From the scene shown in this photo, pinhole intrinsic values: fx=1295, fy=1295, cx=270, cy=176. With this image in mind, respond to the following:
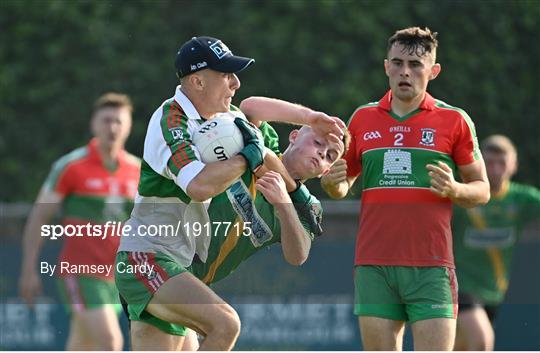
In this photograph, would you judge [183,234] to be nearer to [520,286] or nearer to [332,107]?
[520,286]

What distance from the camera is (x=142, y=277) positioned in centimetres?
611

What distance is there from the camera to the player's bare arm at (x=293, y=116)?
21.2 feet

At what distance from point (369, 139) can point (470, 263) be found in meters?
3.34

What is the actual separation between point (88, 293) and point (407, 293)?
3.23m

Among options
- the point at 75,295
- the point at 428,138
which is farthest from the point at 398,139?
the point at 75,295

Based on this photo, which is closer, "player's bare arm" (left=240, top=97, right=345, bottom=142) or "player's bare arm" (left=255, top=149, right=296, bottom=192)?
"player's bare arm" (left=255, top=149, right=296, bottom=192)

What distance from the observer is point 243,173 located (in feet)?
20.2

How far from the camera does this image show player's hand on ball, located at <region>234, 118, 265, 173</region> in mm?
6000

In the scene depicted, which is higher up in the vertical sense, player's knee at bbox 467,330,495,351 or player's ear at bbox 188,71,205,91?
player's ear at bbox 188,71,205,91

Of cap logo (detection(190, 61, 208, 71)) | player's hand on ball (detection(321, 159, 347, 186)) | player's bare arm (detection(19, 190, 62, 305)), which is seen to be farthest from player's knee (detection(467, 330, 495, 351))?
cap logo (detection(190, 61, 208, 71))

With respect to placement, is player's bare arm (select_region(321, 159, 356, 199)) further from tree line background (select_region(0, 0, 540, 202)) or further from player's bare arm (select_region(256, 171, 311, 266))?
tree line background (select_region(0, 0, 540, 202))

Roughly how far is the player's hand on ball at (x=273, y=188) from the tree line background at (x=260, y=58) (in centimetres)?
640

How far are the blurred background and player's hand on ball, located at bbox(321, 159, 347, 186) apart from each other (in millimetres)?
5564

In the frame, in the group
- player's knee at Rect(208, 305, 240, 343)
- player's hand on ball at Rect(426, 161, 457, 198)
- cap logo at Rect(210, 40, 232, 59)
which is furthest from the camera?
player's hand on ball at Rect(426, 161, 457, 198)
